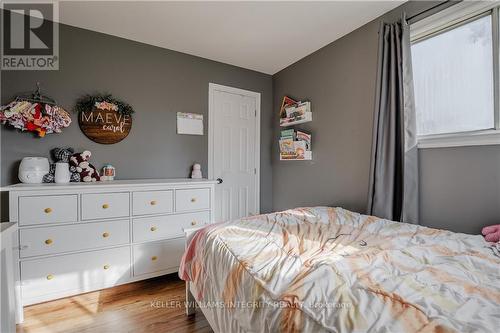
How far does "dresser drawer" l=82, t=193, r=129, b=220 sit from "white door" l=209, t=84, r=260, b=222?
44.9 inches

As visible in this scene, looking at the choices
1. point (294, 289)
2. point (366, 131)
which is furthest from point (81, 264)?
point (366, 131)

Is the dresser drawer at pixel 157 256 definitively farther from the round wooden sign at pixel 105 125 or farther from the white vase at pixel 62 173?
the round wooden sign at pixel 105 125

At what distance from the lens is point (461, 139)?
1.64m

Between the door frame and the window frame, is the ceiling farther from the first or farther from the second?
the door frame

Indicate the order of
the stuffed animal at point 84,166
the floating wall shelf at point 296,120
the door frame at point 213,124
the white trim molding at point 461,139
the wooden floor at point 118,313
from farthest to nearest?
the door frame at point 213,124 < the floating wall shelf at point 296,120 < the stuffed animal at point 84,166 < the wooden floor at point 118,313 < the white trim molding at point 461,139

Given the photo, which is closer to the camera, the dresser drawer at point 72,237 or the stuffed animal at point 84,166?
the dresser drawer at point 72,237

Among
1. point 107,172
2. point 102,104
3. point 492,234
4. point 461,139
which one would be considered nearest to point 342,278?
point 492,234

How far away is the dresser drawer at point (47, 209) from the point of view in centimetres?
177

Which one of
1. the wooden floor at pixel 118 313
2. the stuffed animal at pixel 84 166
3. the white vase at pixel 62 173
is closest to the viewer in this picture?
the wooden floor at pixel 118 313

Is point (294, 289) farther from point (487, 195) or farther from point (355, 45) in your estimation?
point (355, 45)

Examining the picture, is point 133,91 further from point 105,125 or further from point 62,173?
point 62,173

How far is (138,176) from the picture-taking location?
260 cm

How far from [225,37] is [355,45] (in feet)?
4.23

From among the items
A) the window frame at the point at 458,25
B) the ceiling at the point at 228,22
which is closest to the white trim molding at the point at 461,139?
the window frame at the point at 458,25
